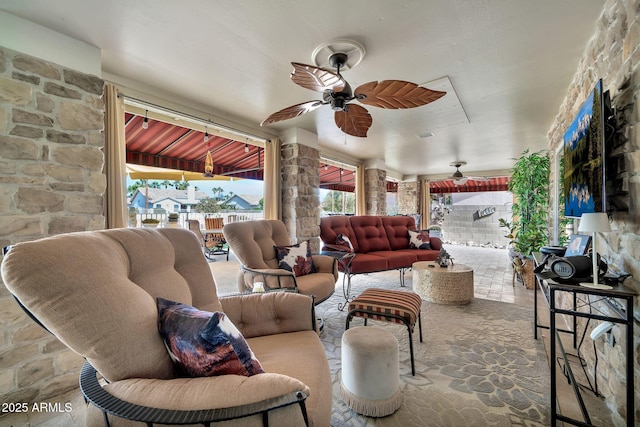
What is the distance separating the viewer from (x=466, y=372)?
1.87m

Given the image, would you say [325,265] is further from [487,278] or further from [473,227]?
[473,227]

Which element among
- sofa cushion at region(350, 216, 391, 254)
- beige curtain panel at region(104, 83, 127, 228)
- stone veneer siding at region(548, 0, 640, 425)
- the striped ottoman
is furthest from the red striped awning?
beige curtain panel at region(104, 83, 127, 228)

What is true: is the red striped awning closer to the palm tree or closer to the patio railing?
the patio railing

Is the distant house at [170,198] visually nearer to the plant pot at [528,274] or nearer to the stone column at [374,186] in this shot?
the stone column at [374,186]

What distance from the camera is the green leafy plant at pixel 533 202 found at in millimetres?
3871

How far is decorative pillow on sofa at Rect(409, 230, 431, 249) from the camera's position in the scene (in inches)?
176

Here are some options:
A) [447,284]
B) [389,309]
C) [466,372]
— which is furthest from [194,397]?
[447,284]

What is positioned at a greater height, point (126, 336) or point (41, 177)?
point (41, 177)

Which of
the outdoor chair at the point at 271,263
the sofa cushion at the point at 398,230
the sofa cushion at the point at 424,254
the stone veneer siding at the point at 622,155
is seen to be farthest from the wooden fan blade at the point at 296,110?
the sofa cushion at the point at 398,230

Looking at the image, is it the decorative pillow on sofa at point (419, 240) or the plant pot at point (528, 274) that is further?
the decorative pillow on sofa at point (419, 240)

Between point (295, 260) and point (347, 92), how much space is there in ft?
5.40

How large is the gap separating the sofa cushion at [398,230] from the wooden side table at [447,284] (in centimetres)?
137

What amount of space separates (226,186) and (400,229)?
735cm

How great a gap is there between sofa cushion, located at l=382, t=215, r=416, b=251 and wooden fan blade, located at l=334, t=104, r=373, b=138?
8.08 ft
